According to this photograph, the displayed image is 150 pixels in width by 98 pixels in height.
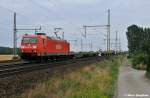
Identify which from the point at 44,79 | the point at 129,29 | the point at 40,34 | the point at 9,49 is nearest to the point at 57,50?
the point at 40,34

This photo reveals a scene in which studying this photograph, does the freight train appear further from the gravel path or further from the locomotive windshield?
the gravel path

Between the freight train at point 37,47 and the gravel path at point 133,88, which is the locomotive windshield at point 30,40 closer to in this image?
the freight train at point 37,47

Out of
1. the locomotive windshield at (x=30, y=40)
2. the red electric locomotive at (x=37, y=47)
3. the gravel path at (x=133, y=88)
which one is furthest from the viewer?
the locomotive windshield at (x=30, y=40)

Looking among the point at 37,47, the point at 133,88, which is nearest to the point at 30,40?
the point at 37,47

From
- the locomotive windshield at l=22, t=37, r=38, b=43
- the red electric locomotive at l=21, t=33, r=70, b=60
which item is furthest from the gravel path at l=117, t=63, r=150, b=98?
the locomotive windshield at l=22, t=37, r=38, b=43

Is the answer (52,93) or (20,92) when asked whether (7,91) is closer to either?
(20,92)

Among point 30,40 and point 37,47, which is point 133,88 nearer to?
point 37,47

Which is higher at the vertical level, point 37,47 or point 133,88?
point 37,47

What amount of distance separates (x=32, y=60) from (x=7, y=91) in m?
29.0

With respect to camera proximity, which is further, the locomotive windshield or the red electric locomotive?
the locomotive windshield

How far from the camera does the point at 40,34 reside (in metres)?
47.6

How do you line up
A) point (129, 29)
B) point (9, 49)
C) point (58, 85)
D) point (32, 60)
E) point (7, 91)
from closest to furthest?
1. point (7, 91)
2. point (58, 85)
3. point (32, 60)
4. point (9, 49)
5. point (129, 29)

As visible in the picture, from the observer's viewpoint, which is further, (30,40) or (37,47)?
(30,40)

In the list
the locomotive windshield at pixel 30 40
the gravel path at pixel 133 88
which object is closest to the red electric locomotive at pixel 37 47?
the locomotive windshield at pixel 30 40
